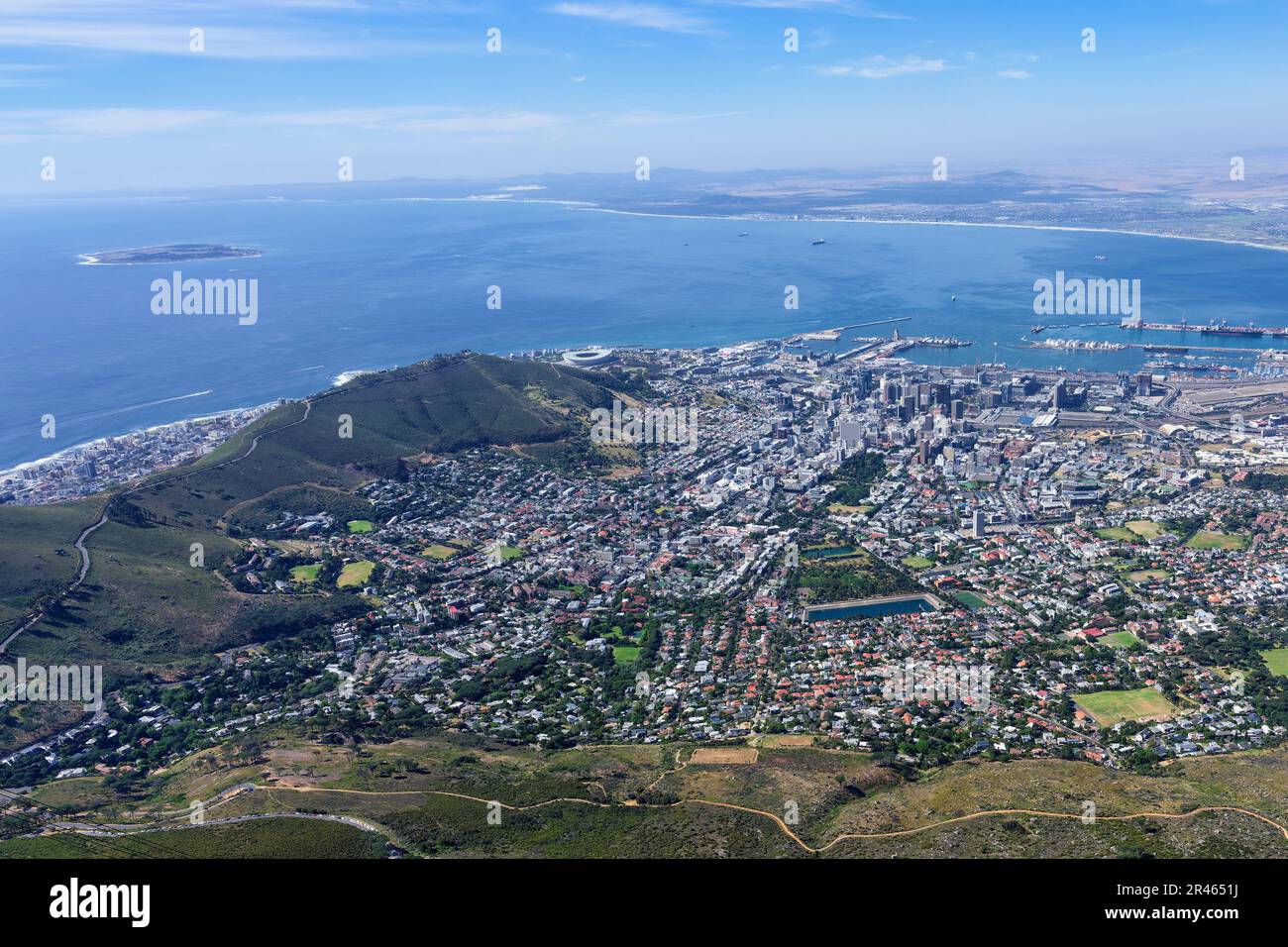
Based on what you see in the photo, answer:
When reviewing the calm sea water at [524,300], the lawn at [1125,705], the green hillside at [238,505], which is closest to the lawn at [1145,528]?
the lawn at [1125,705]

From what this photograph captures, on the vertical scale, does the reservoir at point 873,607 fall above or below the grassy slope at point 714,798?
above

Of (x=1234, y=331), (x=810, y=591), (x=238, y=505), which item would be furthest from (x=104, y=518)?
(x=1234, y=331)

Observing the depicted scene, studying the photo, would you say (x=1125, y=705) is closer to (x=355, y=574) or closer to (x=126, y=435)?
(x=355, y=574)

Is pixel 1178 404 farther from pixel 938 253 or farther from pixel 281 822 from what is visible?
pixel 938 253

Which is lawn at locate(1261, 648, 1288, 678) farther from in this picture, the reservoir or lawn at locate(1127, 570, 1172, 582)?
the reservoir

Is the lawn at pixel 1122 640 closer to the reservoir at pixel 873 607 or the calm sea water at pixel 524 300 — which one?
the reservoir at pixel 873 607

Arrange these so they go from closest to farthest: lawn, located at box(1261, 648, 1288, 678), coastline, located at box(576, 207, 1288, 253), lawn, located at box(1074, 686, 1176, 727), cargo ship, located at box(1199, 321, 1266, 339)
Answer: lawn, located at box(1074, 686, 1176, 727)
lawn, located at box(1261, 648, 1288, 678)
cargo ship, located at box(1199, 321, 1266, 339)
coastline, located at box(576, 207, 1288, 253)

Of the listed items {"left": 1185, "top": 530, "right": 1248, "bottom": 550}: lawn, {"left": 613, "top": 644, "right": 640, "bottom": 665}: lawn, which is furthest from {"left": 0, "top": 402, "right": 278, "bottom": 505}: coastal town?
{"left": 1185, "top": 530, "right": 1248, "bottom": 550}: lawn
